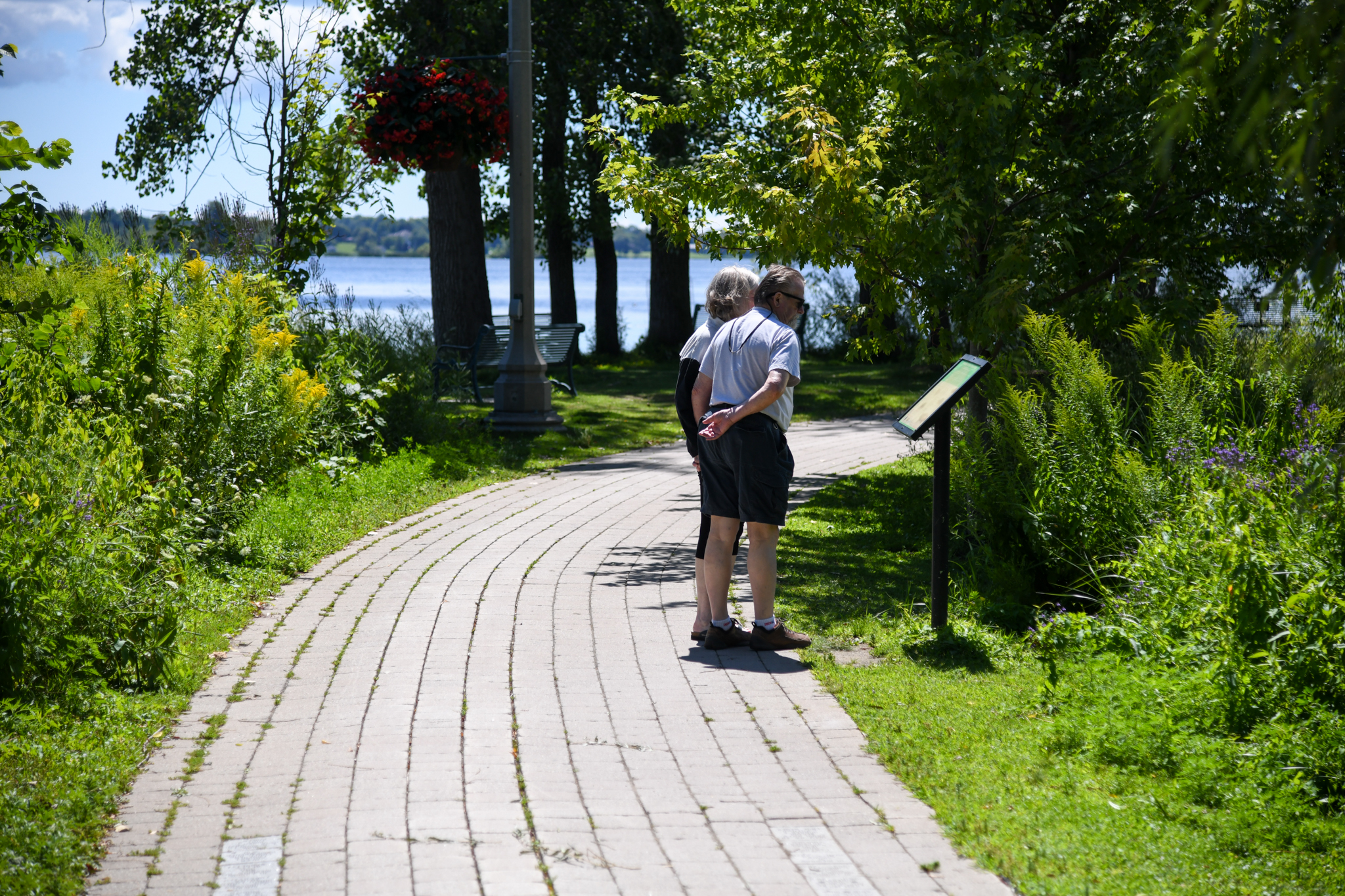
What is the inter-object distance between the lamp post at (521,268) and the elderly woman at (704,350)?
21.3 feet

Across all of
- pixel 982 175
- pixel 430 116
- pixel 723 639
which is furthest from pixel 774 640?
pixel 430 116

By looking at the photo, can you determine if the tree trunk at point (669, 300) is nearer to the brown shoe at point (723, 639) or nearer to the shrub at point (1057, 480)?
the shrub at point (1057, 480)

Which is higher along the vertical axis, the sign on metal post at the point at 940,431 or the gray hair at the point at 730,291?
the gray hair at the point at 730,291

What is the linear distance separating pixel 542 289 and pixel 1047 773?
10138 cm

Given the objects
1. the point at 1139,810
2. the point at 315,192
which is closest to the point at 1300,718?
the point at 1139,810

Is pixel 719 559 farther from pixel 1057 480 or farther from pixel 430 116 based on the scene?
pixel 430 116

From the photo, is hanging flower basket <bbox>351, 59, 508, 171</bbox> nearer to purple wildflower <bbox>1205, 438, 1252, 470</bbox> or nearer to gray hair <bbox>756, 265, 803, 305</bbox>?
gray hair <bbox>756, 265, 803, 305</bbox>

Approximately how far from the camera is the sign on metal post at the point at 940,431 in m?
5.52

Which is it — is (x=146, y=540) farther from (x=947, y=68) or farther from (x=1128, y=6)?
(x=1128, y=6)

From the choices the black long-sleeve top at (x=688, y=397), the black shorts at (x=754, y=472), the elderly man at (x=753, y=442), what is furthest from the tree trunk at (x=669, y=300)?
the black shorts at (x=754, y=472)

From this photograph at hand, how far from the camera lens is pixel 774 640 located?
5844mm

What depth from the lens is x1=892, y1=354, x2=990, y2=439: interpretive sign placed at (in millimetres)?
5473

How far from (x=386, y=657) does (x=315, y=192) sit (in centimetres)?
825

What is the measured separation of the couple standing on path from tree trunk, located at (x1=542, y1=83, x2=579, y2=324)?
16384 millimetres
